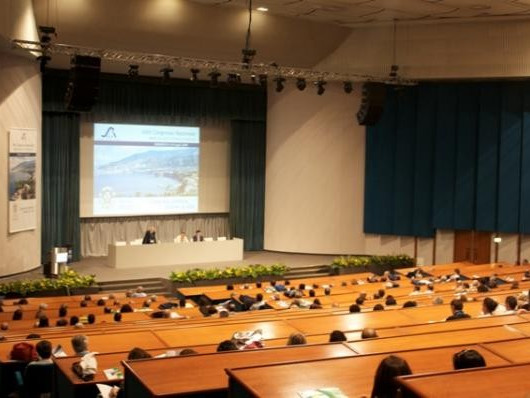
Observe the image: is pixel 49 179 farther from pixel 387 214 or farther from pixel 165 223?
pixel 387 214

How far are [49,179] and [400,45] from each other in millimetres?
10056

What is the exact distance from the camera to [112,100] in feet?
61.5

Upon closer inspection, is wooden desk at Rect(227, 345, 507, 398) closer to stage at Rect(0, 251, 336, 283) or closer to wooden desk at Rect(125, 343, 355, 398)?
wooden desk at Rect(125, 343, 355, 398)

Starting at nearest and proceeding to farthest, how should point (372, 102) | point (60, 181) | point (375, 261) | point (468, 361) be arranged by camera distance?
point (468, 361), point (372, 102), point (60, 181), point (375, 261)

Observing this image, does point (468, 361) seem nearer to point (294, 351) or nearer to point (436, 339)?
point (294, 351)

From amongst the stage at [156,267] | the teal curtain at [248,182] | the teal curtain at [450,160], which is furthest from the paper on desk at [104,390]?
the teal curtain at [248,182]

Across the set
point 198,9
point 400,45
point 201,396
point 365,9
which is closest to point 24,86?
point 198,9

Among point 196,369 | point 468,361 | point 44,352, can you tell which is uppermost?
point 468,361

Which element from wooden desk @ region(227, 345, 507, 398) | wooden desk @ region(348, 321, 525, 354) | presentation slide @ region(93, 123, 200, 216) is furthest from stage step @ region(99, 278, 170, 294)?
wooden desk @ region(227, 345, 507, 398)

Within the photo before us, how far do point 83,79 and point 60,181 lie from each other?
6.14 metres

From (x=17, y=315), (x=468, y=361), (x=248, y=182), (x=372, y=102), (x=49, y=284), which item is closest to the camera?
(x=468, y=361)

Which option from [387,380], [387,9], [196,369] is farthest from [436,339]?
[387,9]

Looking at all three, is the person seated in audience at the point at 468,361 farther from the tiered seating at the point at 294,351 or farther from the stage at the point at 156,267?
the stage at the point at 156,267

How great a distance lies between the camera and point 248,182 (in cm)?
2094
